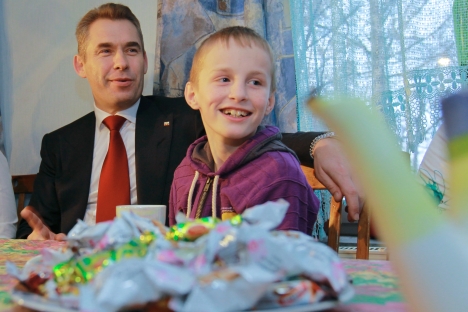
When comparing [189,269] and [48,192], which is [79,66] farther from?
[189,269]

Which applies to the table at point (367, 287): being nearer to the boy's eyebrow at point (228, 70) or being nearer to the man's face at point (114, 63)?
the boy's eyebrow at point (228, 70)

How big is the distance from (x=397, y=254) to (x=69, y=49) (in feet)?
8.28

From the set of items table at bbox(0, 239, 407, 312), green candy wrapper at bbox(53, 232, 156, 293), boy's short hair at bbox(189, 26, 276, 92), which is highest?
boy's short hair at bbox(189, 26, 276, 92)

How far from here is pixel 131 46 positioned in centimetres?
204

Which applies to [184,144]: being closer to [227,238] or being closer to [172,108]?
[172,108]

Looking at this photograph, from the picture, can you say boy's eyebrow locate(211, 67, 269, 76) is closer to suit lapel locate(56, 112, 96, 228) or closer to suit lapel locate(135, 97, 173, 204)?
suit lapel locate(135, 97, 173, 204)

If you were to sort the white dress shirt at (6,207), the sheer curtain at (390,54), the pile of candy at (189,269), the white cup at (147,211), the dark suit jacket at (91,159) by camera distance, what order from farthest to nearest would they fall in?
the white dress shirt at (6,207) → the dark suit jacket at (91,159) → the sheer curtain at (390,54) → the white cup at (147,211) → the pile of candy at (189,269)

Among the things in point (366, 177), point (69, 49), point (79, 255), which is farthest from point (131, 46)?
point (366, 177)

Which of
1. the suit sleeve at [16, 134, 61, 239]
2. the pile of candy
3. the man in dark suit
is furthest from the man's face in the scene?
the pile of candy

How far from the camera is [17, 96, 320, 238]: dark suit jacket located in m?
1.83

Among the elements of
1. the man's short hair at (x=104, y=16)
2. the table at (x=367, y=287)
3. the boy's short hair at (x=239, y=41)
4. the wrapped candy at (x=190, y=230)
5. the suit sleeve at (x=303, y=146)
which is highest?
the man's short hair at (x=104, y=16)

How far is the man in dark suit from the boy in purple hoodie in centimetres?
67

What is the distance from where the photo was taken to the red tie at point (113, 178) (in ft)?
5.75

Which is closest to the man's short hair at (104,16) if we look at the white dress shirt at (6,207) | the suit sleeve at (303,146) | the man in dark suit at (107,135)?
the man in dark suit at (107,135)
